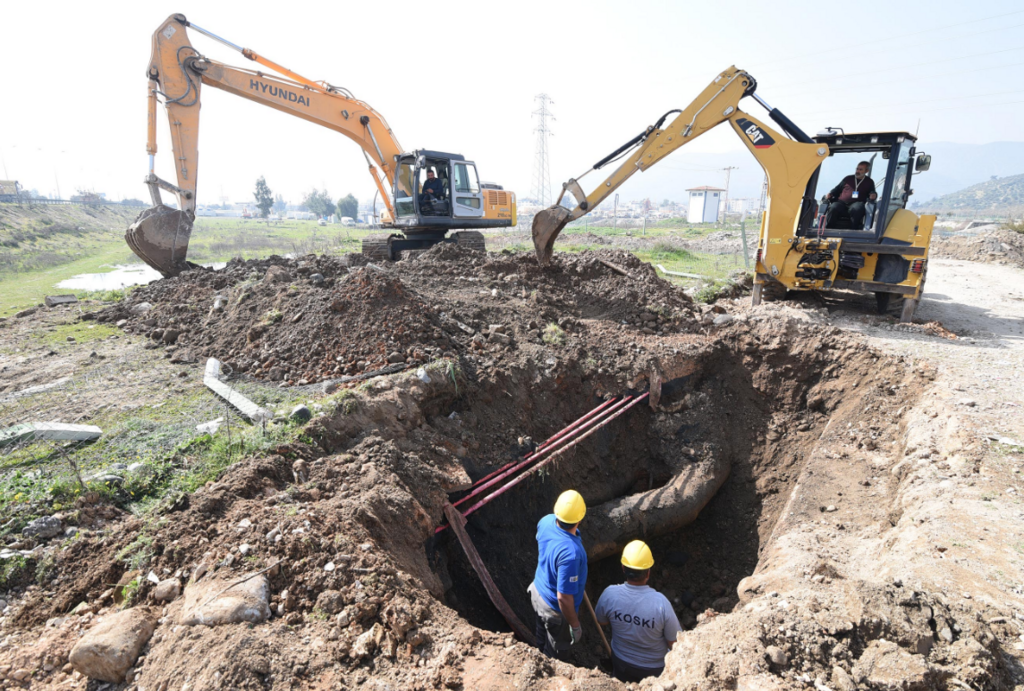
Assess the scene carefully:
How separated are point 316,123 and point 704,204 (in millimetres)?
60649

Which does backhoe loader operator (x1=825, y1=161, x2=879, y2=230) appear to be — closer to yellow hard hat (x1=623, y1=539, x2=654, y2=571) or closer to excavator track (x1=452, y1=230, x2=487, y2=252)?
excavator track (x1=452, y1=230, x2=487, y2=252)

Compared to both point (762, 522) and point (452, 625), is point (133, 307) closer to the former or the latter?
point (452, 625)

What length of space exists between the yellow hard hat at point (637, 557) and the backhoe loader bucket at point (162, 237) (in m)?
10.9

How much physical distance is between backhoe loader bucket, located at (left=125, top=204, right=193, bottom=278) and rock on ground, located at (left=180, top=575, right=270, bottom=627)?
9.77m

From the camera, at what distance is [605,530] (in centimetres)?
548

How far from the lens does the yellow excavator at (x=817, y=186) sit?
7.71 meters

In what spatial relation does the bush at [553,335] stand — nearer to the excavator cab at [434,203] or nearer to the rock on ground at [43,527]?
the rock on ground at [43,527]

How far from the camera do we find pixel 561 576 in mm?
3521

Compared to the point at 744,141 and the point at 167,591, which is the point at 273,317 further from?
the point at 744,141

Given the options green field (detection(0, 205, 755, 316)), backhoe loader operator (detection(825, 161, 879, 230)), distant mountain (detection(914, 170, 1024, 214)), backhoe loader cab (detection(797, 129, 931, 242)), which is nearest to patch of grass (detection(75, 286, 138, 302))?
green field (detection(0, 205, 755, 316))

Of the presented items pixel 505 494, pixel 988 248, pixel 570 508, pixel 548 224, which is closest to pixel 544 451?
pixel 505 494

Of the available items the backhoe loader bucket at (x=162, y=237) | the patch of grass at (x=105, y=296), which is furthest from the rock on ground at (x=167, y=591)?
the patch of grass at (x=105, y=296)

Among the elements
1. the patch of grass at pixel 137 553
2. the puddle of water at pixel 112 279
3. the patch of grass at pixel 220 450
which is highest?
the puddle of water at pixel 112 279

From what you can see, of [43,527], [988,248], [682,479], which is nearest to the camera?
[43,527]
